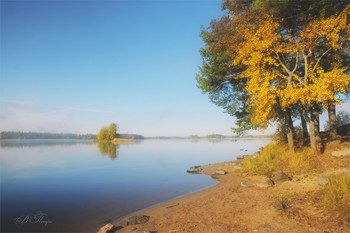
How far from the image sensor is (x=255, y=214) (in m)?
6.05

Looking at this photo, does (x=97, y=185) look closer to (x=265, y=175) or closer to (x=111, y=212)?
(x=111, y=212)

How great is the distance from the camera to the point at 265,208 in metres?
6.41

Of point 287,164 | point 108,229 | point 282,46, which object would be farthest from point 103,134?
point 108,229

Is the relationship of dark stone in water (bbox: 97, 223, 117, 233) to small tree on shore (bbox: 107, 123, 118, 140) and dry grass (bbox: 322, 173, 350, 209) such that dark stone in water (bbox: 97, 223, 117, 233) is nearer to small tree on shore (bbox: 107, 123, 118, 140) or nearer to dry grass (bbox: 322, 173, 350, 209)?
dry grass (bbox: 322, 173, 350, 209)

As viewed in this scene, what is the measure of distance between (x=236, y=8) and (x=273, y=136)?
44.1 ft

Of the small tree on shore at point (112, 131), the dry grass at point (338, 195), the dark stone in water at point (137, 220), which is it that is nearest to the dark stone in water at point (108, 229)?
the dark stone in water at point (137, 220)

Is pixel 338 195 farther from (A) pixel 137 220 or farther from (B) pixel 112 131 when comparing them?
(B) pixel 112 131

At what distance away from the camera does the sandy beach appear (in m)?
5.07

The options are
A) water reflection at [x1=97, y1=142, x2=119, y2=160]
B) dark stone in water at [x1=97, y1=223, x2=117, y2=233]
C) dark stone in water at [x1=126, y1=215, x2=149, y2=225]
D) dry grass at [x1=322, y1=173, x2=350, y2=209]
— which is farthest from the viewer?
water reflection at [x1=97, y1=142, x2=119, y2=160]

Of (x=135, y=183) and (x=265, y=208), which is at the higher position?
(x=265, y=208)

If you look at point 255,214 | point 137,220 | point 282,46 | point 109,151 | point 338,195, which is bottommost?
point 109,151

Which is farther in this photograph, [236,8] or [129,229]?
[236,8]

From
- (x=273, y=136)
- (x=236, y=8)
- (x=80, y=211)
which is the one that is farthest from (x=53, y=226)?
(x=273, y=136)

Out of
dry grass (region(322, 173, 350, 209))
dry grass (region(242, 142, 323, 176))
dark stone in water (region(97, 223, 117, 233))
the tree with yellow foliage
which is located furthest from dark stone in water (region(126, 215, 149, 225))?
the tree with yellow foliage
